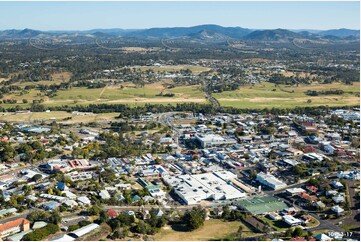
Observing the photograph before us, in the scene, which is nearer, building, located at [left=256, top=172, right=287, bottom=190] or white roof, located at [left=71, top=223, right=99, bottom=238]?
white roof, located at [left=71, top=223, right=99, bottom=238]

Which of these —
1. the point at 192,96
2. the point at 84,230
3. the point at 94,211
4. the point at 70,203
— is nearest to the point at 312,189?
the point at 94,211

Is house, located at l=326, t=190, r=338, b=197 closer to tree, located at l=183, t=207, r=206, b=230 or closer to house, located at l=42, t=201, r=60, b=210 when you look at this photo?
tree, located at l=183, t=207, r=206, b=230

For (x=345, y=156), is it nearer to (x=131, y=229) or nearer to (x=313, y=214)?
(x=313, y=214)

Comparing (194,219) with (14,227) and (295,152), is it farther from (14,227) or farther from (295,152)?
(295,152)

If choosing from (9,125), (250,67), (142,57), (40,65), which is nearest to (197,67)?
(250,67)

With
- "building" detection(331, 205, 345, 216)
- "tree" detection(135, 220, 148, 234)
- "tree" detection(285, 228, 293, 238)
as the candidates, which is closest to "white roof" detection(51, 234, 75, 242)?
"tree" detection(135, 220, 148, 234)

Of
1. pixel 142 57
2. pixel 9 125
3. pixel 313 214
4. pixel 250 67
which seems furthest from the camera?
pixel 142 57
